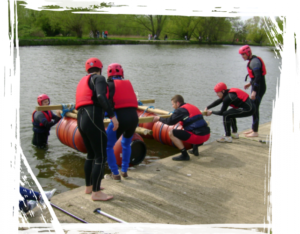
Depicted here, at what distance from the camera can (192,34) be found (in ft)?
187

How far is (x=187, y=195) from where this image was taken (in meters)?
4.68

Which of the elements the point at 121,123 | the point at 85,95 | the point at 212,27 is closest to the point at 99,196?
the point at 121,123

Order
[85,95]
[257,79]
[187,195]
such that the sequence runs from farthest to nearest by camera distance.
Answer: [257,79], [187,195], [85,95]

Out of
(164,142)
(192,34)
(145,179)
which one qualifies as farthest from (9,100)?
(192,34)

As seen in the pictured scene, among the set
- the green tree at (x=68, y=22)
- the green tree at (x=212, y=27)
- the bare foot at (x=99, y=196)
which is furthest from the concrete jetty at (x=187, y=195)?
the green tree at (x=212, y=27)

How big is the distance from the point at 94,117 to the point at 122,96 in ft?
2.37

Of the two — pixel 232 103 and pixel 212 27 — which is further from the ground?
pixel 212 27

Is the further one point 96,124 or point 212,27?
point 212,27

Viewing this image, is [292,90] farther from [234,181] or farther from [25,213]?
[25,213]

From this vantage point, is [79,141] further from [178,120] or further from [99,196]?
[99,196]

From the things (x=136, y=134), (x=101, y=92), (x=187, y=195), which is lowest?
(x=187, y=195)

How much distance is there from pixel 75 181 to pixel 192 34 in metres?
53.9

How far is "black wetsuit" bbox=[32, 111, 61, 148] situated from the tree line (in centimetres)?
3276

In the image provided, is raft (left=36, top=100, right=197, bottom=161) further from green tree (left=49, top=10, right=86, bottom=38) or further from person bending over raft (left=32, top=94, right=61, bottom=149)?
green tree (left=49, top=10, right=86, bottom=38)
